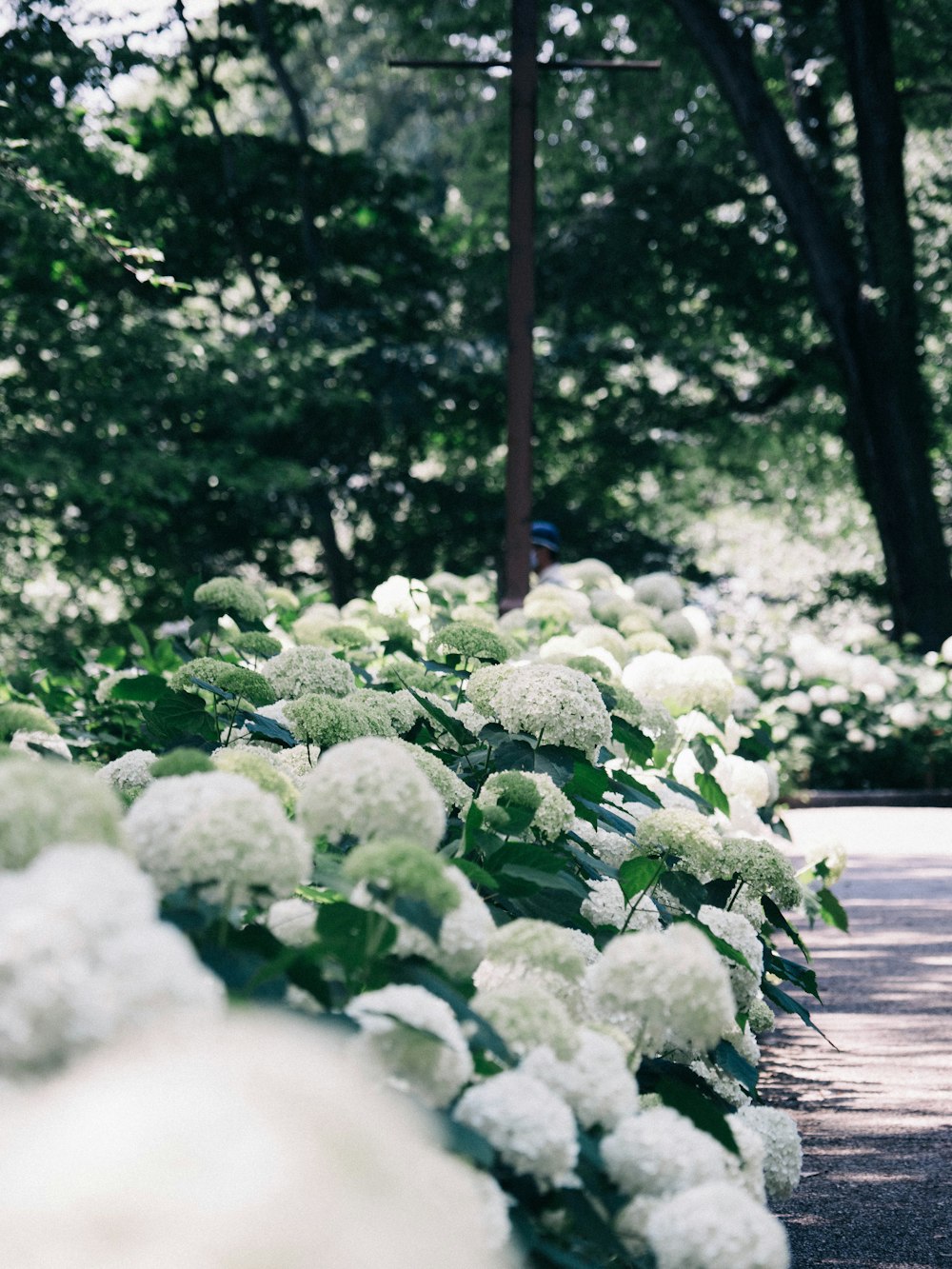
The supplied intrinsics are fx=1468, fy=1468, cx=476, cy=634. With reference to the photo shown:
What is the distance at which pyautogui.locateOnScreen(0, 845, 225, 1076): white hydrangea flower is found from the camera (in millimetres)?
1044

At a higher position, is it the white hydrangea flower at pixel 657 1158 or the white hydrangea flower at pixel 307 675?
the white hydrangea flower at pixel 307 675

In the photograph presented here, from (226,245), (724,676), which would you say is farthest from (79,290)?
(724,676)

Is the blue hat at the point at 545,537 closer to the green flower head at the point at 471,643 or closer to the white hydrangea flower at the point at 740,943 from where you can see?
the green flower head at the point at 471,643

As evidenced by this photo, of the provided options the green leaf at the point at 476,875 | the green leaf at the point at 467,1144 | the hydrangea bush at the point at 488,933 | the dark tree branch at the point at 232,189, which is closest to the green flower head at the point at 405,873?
the hydrangea bush at the point at 488,933

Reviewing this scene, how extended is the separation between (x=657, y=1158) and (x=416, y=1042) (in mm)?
291

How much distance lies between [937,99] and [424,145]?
16.9 m

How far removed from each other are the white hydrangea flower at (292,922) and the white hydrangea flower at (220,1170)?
1.38ft

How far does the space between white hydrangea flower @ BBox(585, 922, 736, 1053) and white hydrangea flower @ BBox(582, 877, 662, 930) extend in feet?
2.93

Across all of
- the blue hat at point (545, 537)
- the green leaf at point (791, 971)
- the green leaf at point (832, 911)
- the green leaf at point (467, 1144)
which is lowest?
the green leaf at point (832, 911)

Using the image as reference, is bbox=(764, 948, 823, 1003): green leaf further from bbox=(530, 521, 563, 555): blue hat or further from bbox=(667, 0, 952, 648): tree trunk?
bbox=(667, 0, 952, 648): tree trunk

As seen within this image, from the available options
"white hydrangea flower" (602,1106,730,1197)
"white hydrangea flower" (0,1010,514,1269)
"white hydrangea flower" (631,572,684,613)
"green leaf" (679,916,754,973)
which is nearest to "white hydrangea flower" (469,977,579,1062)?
"white hydrangea flower" (602,1106,730,1197)

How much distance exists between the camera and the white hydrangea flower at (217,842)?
138 cm

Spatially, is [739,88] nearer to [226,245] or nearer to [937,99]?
[937,99]

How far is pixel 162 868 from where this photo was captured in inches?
54.8
